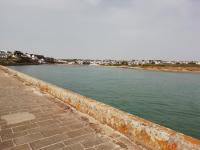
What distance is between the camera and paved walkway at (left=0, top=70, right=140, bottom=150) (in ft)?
11.6

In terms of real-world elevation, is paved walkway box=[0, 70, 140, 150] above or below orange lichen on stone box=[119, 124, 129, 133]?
below

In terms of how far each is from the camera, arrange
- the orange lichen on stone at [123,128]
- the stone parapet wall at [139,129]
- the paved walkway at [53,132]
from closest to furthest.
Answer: the stone parapet wall at [139,129] → the paved walkway at [53,132] → the orange lichen on stone at [123,128]

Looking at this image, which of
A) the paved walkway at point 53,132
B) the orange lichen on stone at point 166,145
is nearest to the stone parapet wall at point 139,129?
the orange lichen on stone at point 166,145

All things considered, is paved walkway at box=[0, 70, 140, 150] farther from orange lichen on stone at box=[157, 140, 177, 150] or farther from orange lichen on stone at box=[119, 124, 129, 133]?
orange lichen on stone at box=[157, 140, 177, 150]

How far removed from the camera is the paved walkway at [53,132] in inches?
139

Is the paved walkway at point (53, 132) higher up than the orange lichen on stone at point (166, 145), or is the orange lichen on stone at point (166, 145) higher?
the orange lichen on stone at point (166, 145)

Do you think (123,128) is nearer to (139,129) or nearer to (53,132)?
(139,129)

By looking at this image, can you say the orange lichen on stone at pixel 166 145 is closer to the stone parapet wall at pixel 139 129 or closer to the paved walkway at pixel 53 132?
the stone parapet wall at pixel 139 129

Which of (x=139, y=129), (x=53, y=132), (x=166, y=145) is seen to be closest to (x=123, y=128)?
(x=139, y=129)

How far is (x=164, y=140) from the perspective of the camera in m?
3.23

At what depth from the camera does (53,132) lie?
4129 millimetres

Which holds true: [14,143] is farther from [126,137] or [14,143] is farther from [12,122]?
[126,137]

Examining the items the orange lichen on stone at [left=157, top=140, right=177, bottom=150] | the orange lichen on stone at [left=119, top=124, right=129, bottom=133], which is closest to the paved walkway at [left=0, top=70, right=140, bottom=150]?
the orange lichen on stone at [left=119, top=124, right=129, bottom=133]

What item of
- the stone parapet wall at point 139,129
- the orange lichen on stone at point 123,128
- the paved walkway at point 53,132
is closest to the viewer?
the stone parapet wall at point 139,129
